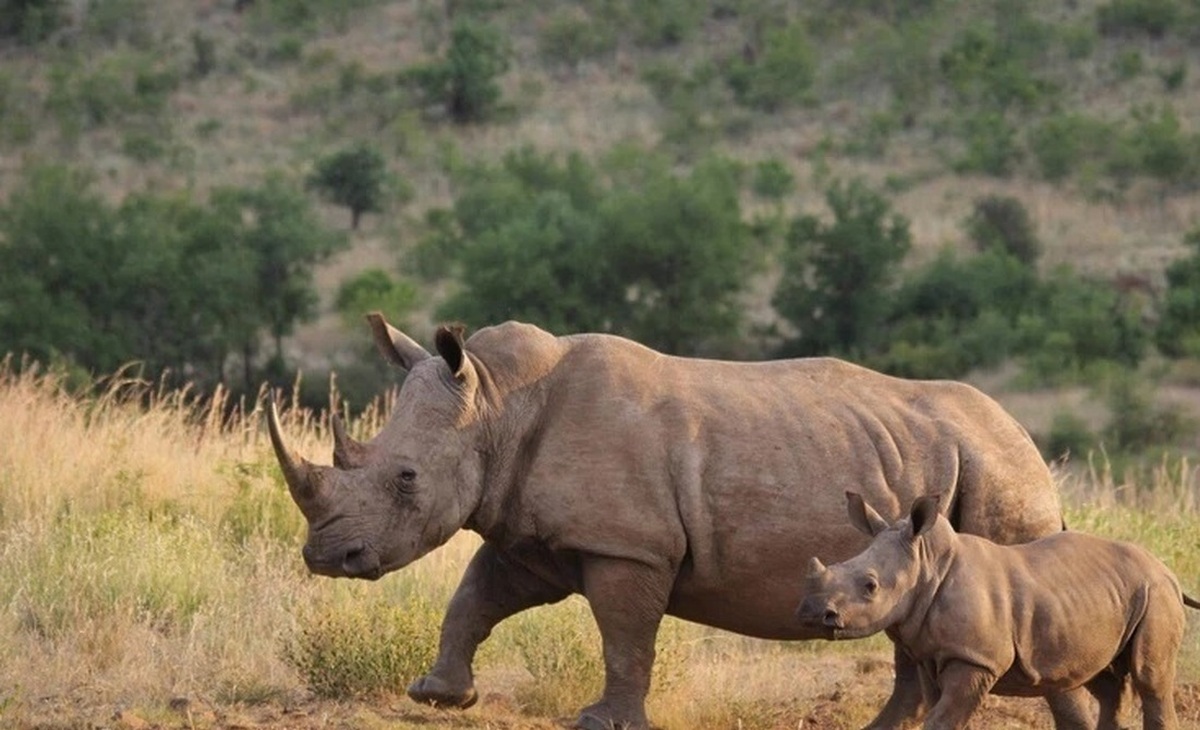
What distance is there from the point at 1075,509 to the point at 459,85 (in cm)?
4523

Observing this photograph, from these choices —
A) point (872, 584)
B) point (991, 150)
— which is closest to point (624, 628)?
point (872, 584)

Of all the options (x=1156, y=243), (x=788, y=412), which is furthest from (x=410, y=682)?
(x=1156, y=243)

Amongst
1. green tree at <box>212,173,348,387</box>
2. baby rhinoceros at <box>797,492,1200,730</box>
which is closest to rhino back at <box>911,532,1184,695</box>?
baby rhinoceros at <box>797,492,1200,730</box>

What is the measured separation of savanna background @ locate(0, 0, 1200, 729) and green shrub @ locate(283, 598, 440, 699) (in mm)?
16

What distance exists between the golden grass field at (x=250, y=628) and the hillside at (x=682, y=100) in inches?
1132

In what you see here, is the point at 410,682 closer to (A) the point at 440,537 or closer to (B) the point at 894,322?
(A) the point at 440,537

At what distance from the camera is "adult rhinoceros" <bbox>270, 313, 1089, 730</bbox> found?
772 cm

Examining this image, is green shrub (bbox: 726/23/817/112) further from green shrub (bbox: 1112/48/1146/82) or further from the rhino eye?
the rhino eye

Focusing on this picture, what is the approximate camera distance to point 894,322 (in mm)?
38250

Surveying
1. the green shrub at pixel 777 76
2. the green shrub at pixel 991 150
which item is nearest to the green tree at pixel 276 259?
the green shrub at pixel 991 150

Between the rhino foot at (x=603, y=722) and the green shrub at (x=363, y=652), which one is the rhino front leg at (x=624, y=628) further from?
the green shrub at (x=363, y=652)

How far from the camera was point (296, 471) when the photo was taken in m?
7.56

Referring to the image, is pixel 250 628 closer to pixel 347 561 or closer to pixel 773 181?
pixel 347 561

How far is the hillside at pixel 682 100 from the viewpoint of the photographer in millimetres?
47844
